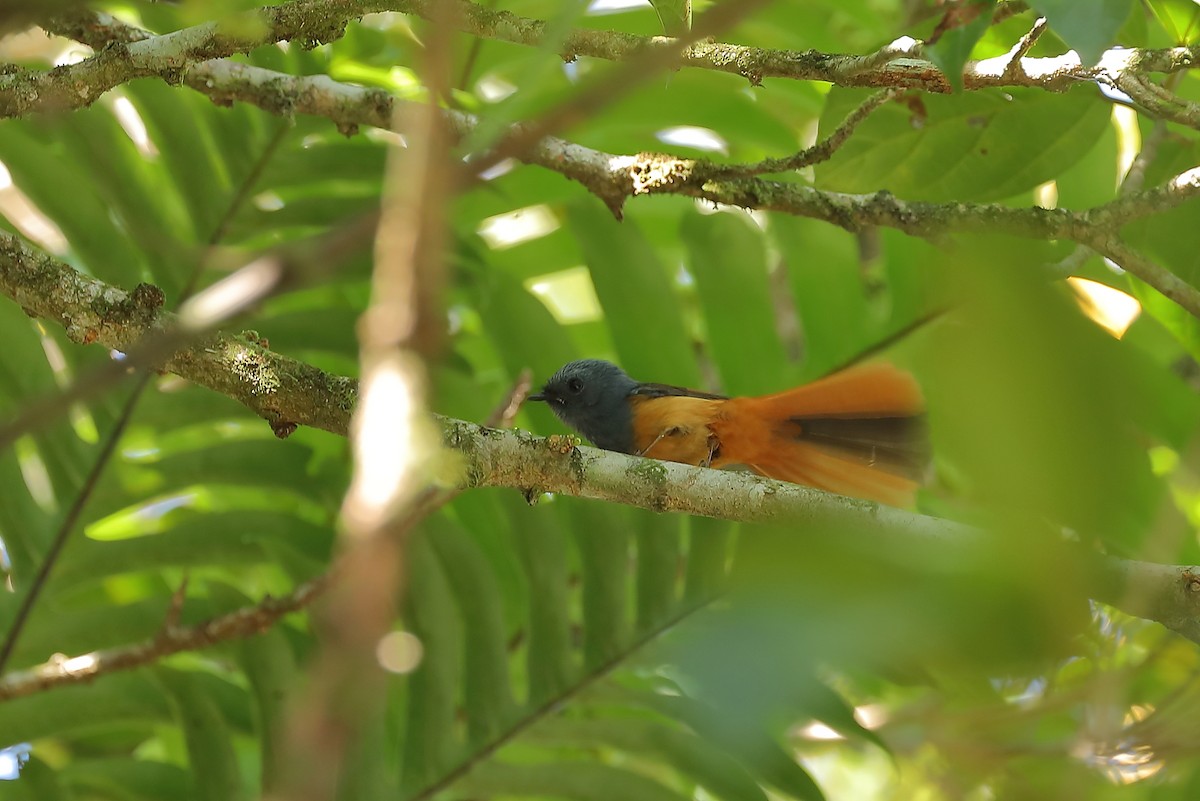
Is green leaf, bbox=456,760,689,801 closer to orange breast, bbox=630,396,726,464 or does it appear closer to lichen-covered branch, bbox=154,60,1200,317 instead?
orange breast, bbox=630,396,726,464

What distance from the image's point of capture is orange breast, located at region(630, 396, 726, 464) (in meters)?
3.70

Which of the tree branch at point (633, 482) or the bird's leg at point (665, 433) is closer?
the tree branch at point (633, 482)

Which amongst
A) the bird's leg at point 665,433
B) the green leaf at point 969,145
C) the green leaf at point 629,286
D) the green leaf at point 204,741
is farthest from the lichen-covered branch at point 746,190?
the green leaf at point 204,741

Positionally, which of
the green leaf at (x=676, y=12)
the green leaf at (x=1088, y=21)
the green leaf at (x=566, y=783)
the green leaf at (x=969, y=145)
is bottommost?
the green leaf at (x=566, y=783)

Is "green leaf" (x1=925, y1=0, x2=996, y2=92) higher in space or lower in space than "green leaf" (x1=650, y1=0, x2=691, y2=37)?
lower

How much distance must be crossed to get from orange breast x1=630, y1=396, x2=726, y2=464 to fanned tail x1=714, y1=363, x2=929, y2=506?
0.17 feet

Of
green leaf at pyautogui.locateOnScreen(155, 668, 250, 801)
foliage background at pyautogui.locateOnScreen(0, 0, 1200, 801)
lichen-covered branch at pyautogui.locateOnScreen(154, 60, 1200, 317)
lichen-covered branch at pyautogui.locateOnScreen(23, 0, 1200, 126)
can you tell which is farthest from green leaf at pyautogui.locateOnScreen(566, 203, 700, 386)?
green leaf at pyautogui.locateOnScreen(155, 668, 250, 801)

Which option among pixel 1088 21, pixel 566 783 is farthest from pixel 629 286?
pixel 1088 21

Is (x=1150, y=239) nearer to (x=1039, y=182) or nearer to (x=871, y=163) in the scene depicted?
(x=1039, y=182)

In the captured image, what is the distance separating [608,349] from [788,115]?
8.17ft

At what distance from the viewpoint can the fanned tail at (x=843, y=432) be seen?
339cm

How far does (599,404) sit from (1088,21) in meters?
2.75

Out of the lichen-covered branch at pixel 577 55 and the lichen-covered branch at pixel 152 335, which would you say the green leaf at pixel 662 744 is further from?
the lichen-covered branch at pixel 577 55

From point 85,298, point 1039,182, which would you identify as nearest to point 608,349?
point 1039,182
